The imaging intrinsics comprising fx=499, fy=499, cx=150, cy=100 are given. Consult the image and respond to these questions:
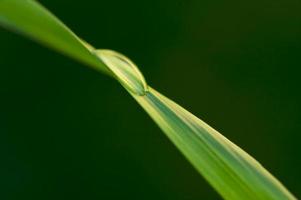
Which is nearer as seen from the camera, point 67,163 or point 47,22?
point 47,22

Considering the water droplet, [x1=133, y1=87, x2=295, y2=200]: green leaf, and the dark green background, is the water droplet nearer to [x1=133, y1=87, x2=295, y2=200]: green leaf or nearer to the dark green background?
[x1=133, y1=87, x2=295, y2=200]: green leaf

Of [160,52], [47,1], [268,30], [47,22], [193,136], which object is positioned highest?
[47,1]

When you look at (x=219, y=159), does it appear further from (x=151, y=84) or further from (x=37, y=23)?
(x=151, y=84)

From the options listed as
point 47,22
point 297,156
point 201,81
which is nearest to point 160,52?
point 201,81

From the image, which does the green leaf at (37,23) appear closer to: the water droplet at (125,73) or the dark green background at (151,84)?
the water droplet at (125,73)

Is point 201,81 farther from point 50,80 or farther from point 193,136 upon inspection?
point 193,136

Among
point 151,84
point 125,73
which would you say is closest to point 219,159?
point 125,73
